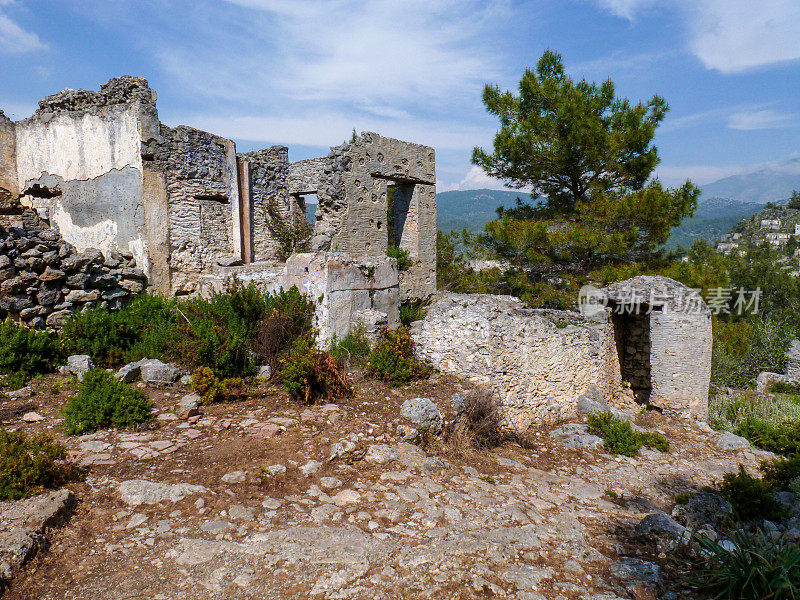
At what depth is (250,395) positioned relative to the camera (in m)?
6.02

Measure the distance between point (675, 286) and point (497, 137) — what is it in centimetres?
750

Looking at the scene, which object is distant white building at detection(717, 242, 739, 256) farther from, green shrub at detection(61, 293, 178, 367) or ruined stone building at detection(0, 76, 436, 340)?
green shrub at detection(61, 293, 178, 367)

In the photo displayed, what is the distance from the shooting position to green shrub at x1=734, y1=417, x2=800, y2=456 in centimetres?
750

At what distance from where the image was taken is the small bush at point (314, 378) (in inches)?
227

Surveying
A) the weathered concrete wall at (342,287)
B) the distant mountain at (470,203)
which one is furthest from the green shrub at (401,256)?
the distant mountain at (470,203)

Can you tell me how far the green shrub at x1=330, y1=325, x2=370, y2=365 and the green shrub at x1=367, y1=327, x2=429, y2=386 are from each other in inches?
6.4

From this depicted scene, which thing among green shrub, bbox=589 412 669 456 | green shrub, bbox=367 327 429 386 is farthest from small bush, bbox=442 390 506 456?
green shrub, bbox=589 412 669 456

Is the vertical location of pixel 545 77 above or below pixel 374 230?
above

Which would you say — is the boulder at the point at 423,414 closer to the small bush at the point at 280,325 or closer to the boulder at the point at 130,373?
the small bush at the point at 280,325

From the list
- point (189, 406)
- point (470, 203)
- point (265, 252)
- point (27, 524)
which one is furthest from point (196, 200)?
point (470, 203)

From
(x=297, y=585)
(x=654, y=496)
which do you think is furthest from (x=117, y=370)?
(x=654, y=496)

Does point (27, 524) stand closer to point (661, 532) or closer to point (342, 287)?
point (661, 532)

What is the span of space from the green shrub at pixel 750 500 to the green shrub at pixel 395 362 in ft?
12.2

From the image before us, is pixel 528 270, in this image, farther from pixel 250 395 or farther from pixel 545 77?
pixel 250 395
